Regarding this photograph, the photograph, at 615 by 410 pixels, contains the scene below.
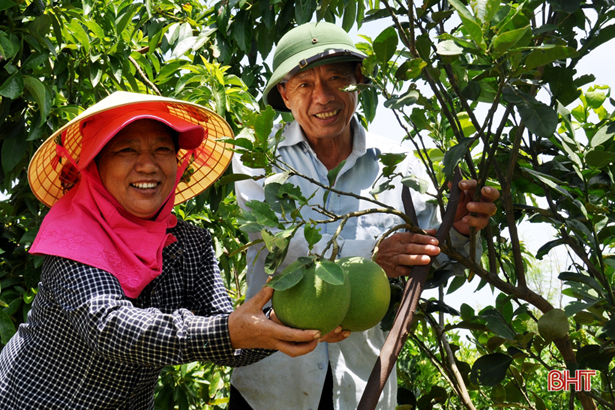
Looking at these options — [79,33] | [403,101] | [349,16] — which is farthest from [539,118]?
[79,33]

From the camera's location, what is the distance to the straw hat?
1.45 m

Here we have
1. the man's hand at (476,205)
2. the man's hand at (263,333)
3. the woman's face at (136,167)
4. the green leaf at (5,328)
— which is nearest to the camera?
the man's hand at (263,333)

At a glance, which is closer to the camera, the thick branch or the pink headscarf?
the thick branch

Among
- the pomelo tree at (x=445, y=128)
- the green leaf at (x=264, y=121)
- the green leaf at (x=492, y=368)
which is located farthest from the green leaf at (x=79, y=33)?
the green leaf at (x=492, y=368)

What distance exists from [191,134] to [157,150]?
0.13m

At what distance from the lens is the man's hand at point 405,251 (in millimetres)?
1228

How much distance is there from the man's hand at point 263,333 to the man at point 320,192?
16.2 inches

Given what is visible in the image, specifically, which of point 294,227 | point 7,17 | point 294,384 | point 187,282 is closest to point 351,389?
point 294,384

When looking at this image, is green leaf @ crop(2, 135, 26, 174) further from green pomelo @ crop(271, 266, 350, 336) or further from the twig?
green pomelo @ crop(271, 266, 350, 336)

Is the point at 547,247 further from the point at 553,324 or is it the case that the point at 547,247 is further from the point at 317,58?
the point at 317,58

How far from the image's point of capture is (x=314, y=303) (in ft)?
3.35

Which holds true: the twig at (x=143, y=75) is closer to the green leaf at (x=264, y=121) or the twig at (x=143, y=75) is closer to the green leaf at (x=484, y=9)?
the green leaf at (x=264, y=121)

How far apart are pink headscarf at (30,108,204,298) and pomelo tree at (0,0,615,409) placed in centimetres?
24

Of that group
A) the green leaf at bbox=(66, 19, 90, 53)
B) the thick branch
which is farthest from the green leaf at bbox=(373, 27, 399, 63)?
the green leaf at bbox=(66, 19, 90, 53)
